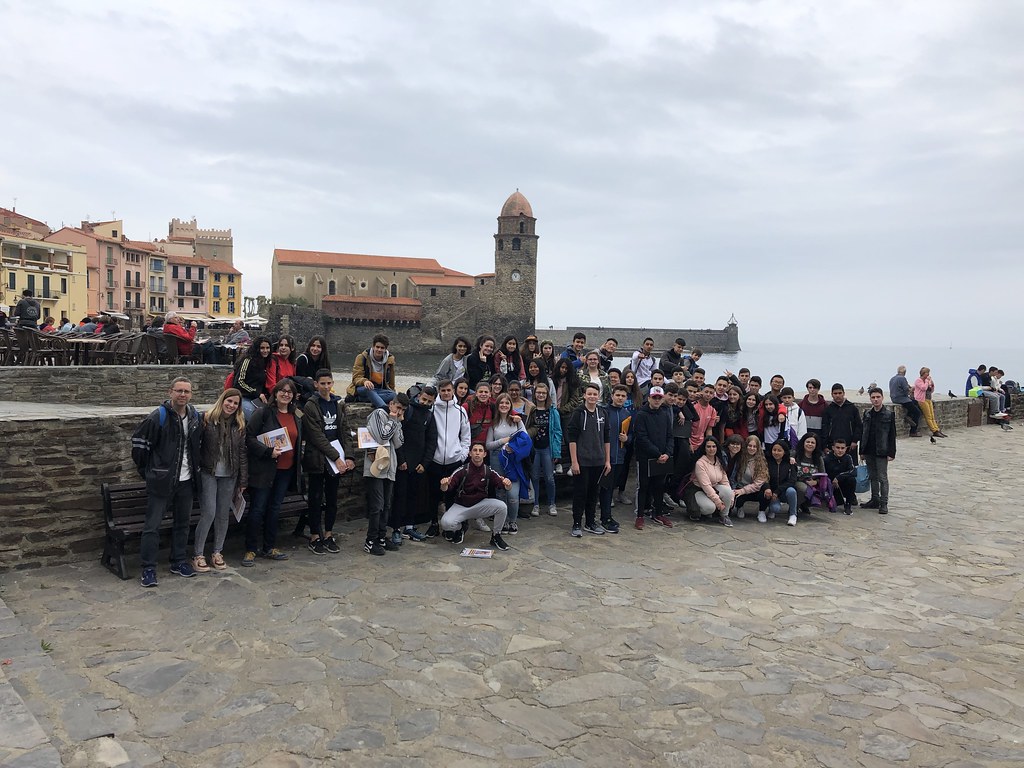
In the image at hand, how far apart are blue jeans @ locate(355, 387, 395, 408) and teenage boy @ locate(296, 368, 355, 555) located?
55 cm

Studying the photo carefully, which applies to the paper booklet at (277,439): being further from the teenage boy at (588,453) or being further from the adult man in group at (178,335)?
the adult man in group at (178,335)

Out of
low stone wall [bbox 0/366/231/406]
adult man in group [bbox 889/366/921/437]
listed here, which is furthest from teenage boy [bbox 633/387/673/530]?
adult man in group [bbox 889/366/921/437]

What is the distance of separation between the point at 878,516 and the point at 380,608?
227 inches

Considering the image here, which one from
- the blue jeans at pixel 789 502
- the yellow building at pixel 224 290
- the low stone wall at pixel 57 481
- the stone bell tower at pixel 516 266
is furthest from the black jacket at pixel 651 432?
the yellow building at pixel 224 290

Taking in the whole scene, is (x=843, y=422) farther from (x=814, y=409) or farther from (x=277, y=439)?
(x=277, y=439)

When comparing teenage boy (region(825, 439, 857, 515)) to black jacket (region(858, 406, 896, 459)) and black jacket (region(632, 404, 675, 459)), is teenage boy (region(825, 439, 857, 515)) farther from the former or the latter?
black jacket (region(632, 404, 675, 459))

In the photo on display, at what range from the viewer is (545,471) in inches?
290

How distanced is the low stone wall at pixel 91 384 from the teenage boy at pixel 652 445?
600cm

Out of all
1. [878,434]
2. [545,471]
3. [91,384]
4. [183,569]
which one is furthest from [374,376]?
[878,434]

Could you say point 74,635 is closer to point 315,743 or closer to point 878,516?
point 315,743

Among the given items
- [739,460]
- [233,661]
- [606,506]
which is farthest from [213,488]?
[739,460]

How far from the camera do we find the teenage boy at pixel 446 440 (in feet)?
20.8

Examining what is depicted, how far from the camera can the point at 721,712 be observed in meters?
3.48

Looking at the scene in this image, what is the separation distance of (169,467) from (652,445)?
14.1 feet
